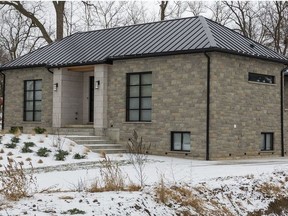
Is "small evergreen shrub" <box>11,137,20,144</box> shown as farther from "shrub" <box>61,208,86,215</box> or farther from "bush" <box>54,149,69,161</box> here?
"shrub" <box>61,208,86,215</box>

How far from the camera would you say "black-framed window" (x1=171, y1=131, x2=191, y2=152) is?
1766 cm

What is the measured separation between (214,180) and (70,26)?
1309 inches

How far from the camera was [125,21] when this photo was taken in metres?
44.5

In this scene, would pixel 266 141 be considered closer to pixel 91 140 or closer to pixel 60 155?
pixel 91 140

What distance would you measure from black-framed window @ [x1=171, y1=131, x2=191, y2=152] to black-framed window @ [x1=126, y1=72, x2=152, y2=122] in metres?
1.37

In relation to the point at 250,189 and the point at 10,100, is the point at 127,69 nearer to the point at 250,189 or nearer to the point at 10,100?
the point at 10,100

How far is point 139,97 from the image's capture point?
1914cm

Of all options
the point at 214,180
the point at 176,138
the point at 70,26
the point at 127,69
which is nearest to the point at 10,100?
the point at 127,69

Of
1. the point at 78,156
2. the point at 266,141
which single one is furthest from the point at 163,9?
the point at 78,156

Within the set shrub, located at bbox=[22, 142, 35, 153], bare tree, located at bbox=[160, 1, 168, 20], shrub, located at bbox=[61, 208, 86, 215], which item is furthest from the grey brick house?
bare tree, located at bbox=[160, 1, 168, 20]

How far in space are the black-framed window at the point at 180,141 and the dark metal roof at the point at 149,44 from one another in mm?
3014

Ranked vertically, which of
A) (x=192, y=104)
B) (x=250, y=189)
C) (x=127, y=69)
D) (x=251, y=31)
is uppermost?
(x=251, y=31)

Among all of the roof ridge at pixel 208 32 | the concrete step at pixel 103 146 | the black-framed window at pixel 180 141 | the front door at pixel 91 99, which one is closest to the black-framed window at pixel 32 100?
the front door at pixel 91 99

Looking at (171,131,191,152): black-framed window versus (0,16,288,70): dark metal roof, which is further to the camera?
(0,16,288,70): dark metal roof
